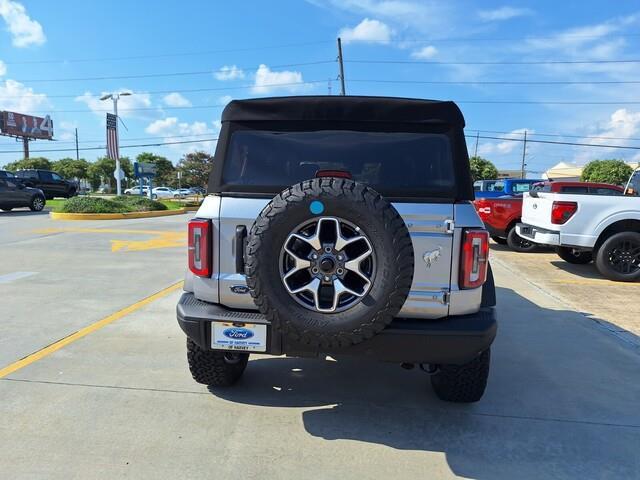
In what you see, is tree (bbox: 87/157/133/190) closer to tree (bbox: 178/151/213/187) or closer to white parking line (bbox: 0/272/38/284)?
tree (bbox: 178/151/213/187)

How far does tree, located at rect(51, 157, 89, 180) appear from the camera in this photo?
76688 mm

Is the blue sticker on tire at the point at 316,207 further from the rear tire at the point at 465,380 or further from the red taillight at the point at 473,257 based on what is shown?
the rear tire at the point at 465,380

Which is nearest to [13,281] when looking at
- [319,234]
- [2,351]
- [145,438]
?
[2,351]

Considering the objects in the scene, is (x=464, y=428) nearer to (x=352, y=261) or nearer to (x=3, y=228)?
(x=352, y=261)

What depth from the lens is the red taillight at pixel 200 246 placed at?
119 inches

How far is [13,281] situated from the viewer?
6.96 m

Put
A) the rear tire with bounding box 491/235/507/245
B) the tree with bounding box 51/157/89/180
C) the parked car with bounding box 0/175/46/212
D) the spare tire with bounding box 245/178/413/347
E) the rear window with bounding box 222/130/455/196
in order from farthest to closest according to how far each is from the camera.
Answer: the tree with bounding box 51/157/89/180 < the parked car with bounding box 0/175/46/212 < the rear tire with bounding box 491/235/507/245 < the rear window with bounding box 222/130/455/196 < the spare tire with bounding box 245/178/413/347

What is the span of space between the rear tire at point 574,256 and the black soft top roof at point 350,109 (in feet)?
26.1

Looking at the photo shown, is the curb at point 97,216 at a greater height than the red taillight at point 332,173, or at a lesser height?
lesser

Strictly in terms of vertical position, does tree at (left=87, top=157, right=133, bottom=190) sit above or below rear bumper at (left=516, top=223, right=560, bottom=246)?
above

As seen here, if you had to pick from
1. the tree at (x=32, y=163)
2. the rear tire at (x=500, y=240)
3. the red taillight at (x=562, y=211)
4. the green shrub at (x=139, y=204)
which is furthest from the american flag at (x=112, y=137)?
the tree at (x=32, y=163)

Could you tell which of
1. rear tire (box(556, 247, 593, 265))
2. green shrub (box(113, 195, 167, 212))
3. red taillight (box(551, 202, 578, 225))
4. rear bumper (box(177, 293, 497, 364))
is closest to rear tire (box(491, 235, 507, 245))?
rear tire (box(556, 247, 593, 265))

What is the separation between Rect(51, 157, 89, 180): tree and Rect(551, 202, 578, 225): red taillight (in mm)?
81009

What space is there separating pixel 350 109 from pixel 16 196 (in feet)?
64.9
